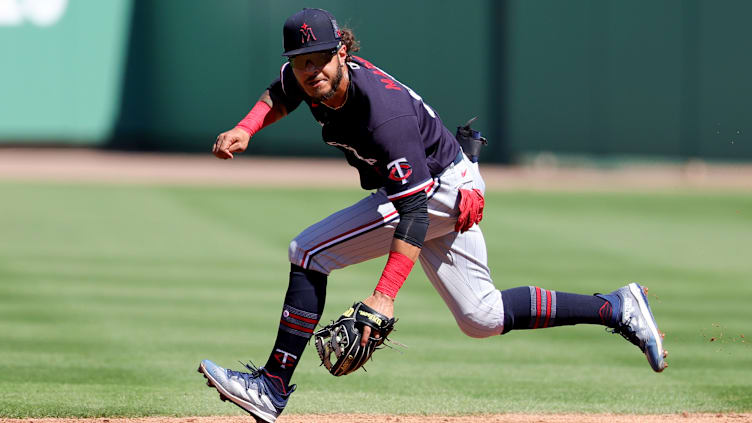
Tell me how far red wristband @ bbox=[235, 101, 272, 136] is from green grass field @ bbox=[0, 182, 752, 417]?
1.52 meters

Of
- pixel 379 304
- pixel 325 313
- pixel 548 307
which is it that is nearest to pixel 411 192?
pixel 379 304

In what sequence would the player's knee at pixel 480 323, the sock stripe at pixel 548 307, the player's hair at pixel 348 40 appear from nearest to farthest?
the player's hair at pixel 348 40 → the player's knee at pixel 480 323 → the sock stripe at pixel 548 307

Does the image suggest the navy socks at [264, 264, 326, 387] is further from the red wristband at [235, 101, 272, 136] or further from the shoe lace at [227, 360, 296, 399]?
the red wristband at [235, 101, 272, 136]

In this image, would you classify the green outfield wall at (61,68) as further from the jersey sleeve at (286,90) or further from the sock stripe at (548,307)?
the sock stripe at (548,307)

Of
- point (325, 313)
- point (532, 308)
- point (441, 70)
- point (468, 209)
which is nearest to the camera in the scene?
point (468, 209)

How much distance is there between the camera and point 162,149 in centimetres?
2519

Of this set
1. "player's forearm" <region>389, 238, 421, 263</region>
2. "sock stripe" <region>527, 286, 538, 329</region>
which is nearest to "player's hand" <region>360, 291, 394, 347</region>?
"player's forearm" <region>389, 238, 421, 263</region>

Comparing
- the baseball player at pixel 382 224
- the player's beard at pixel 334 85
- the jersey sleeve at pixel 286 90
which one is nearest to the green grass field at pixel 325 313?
the baseball player at pixel 382 224

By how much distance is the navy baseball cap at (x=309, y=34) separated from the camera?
456cm

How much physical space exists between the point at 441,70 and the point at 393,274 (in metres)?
19.1

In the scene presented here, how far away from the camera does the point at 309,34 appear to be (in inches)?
179

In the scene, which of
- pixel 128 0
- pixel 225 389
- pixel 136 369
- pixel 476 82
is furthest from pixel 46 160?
pixel 225 389

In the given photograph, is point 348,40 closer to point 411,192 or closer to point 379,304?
point 411,192

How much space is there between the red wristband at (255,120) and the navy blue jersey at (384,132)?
25 centimetres
